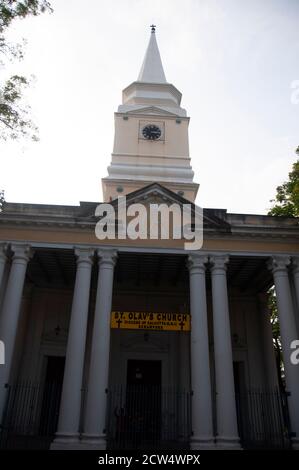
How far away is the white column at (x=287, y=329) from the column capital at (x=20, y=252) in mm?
9689

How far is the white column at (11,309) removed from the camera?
13438 mm

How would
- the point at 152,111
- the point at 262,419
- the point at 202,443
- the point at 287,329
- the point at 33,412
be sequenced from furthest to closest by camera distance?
the point at 152,111, the point at 33,412, the point at 262,419, the point at 287,329, the point at 202,443

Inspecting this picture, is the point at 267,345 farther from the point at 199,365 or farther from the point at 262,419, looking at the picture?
the point at 199,365

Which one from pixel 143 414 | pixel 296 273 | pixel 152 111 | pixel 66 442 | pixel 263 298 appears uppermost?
pixel 152 111

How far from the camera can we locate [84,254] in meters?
15.3

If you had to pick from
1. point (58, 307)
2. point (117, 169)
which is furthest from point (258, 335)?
point (117, 169)

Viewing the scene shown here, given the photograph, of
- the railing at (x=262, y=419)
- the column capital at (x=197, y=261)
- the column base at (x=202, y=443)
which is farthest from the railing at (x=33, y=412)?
the railing at (x=262, y=419)

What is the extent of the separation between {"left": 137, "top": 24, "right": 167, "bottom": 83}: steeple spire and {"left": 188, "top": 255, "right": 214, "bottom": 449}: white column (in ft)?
59.6

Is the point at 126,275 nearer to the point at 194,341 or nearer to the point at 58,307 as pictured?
the point at 58,307

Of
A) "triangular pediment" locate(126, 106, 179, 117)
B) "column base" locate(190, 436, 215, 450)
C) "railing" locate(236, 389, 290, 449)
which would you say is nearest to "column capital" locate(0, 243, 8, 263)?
"column base" locate(190, 436, 215, 450)

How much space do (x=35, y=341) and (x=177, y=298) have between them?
7312mm

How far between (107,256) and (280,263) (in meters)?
6.88

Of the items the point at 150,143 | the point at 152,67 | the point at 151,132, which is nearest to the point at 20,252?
the point at 150,143

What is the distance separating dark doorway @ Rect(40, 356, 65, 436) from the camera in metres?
15.7
